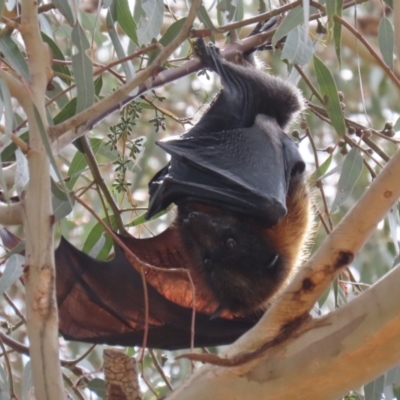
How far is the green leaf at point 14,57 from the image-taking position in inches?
63.4

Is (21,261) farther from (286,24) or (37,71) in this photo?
(286,24)

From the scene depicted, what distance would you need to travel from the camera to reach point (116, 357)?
55.6 inches

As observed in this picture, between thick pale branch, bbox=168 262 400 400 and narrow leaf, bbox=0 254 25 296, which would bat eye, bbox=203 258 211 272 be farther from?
thick pale branch, bbox=168 262 400 400

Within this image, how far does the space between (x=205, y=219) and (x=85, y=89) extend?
72 centimetres

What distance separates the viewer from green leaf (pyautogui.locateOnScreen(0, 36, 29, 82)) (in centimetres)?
161

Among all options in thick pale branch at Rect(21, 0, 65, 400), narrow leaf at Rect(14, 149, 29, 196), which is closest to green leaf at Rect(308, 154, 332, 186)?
narrow leaf at Rect(14, 149, 29, 196)

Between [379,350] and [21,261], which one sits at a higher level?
[21,261]

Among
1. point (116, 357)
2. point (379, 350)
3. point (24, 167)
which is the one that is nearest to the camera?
point (379, 350)

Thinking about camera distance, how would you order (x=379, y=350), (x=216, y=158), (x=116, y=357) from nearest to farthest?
(x=379, y=350), (x=116, y=357), (x=216, y=158)

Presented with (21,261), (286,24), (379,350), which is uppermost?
(286,24)

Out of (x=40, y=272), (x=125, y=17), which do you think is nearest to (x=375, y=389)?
(x=40, y=272)

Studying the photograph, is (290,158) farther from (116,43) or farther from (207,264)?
(116,43)

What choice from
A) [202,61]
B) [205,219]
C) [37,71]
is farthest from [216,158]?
[37,71]

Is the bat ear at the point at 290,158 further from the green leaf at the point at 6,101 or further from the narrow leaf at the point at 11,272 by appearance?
the green leaf at the point at 6,101
